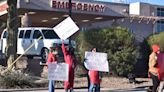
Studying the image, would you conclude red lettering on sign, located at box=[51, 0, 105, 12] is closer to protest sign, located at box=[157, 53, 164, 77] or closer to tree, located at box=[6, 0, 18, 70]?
tree, located at box=[6, 0, 18, 70]

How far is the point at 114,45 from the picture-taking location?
2530 cm

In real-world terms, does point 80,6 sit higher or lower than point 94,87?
higher

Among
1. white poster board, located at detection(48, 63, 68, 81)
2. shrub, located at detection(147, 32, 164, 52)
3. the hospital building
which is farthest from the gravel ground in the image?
the hospital building

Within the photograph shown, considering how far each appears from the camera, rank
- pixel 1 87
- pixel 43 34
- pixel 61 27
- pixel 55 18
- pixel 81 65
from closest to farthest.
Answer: pixel 61 27 → pixel 1 87 → pixel 81 65 → pixel 43 34 → pixel 55 18

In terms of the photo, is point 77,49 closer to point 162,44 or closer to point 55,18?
point 162,44

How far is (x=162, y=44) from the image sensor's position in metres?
28.3

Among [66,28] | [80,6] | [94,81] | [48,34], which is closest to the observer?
[66,28]

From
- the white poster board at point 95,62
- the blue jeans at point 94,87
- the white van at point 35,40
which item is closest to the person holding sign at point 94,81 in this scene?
the blue jeans at point 94,87

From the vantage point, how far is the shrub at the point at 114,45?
81.8 feet

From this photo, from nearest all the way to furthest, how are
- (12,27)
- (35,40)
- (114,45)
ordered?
(12,27) < (114,45) < (35,40)

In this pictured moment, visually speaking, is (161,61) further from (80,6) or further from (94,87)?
(80,6)

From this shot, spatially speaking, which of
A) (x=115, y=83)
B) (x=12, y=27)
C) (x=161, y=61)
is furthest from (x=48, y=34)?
(x=161, y=61)

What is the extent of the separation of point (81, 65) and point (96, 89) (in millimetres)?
10755

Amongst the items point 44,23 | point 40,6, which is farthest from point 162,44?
point 44,23
